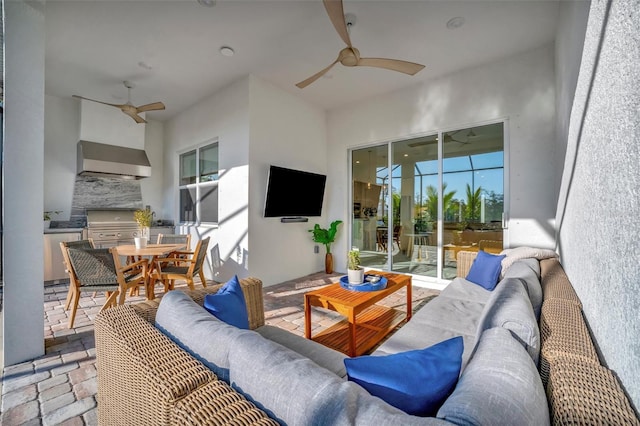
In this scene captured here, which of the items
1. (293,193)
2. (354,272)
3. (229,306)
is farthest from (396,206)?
(229,306)

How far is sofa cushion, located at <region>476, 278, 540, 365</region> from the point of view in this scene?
1.04 metres

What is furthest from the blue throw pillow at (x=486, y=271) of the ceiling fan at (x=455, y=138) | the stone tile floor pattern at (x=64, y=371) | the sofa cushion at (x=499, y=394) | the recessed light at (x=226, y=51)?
the recessed light at (x=226, y=51)

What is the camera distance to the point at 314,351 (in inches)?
60.7

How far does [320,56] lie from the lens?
3723mm

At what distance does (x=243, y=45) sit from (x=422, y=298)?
4212 millimetres

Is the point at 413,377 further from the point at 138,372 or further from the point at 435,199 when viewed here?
the point at 435,199

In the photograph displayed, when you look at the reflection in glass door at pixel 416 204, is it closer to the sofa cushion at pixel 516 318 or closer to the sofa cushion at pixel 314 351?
the sofa cushion at pixel 516 318

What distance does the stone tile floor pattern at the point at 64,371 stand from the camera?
1.64 metres

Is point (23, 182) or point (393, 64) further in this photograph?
point (393, 64)

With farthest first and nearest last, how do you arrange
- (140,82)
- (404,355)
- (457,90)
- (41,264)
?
(140,82), (457,90), (41,264), (404,355)

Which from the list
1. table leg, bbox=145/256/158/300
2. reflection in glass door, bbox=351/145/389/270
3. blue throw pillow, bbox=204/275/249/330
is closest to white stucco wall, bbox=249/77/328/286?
reflection in glass door, bbox=351/145/389/270

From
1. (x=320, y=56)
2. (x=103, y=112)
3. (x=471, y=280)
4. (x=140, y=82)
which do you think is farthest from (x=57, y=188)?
(x=471, y=280)

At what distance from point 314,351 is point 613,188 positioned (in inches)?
61.5

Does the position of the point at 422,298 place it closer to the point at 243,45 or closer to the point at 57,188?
the point at 243,45
